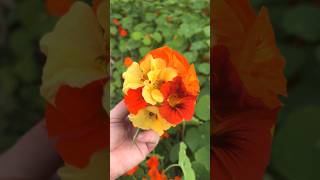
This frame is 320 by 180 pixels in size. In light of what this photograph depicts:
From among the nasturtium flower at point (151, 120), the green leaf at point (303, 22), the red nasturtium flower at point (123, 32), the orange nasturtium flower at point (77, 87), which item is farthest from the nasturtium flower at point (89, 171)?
the green leaf at point (303, 22)

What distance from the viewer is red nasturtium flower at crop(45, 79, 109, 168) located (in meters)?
0.78

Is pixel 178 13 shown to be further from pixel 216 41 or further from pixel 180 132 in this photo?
pixel 180 132

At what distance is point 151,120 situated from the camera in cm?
73

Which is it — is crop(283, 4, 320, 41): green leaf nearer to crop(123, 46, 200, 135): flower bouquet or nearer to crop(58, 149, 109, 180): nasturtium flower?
crop(123, 46, 200, 135): flower bouquet

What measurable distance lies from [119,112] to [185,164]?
0.14m

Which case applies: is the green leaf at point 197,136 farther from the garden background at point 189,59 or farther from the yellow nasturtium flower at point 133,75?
the yellow nasturtium flower at point 133,75

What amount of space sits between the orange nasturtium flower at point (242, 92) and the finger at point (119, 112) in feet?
0.49

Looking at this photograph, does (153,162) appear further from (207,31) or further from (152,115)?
(207,31)

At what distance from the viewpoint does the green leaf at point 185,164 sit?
74 cm

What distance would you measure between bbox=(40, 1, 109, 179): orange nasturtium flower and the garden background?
0.04 m

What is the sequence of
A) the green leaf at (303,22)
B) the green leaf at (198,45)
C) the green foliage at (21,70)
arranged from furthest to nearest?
1. the green foliage at (21,70)
2. the green leaf at (198,45)
3. the green leaf at (303,22)

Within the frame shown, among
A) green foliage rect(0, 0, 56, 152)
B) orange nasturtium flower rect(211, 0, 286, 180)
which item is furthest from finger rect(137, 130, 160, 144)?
green foliage rect(0, 0, 56, 152)

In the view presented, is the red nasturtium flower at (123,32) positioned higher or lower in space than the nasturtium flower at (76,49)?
higher

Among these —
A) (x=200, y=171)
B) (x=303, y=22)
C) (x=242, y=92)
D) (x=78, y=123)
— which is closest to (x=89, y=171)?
(x=78, y=123)
